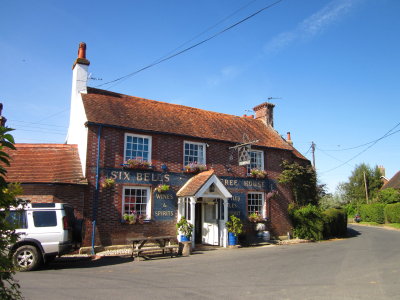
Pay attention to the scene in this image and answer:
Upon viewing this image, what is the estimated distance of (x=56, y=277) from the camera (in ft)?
30.3

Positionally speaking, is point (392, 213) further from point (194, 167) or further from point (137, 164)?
point (137, 164)

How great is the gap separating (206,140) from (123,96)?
5475mm

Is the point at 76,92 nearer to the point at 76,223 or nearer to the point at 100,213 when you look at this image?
the point at 100,213

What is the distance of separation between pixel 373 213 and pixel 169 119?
33590mm

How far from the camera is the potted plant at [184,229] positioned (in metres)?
15.1

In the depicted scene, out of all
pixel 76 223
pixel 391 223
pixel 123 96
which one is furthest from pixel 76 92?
pixel 391 223

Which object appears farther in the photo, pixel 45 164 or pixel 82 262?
pixel 45 164

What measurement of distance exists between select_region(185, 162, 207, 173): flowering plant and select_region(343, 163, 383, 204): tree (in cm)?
4789

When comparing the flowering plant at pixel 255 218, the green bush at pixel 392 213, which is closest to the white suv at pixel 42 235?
the flowering plant at pixel 255 218

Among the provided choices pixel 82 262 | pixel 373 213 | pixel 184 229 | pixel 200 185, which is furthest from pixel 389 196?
pixel 82 262

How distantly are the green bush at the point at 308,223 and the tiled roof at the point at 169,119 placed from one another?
4139 millimetres

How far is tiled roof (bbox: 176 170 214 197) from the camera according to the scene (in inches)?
611

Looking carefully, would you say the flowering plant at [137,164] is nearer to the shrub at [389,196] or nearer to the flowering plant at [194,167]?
the flowering plant at [194,167]

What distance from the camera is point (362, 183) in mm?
58219
